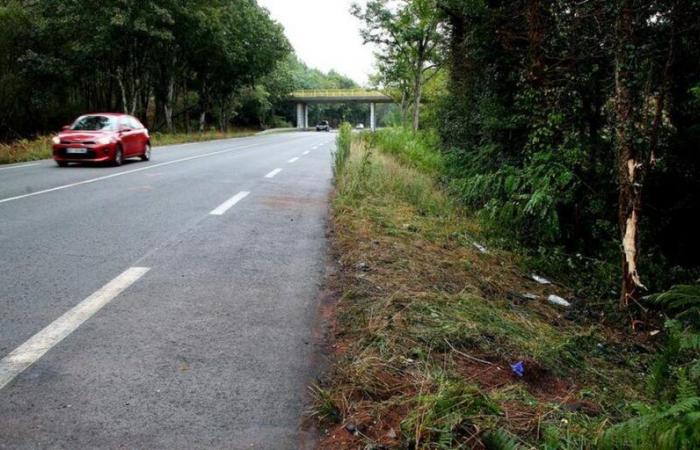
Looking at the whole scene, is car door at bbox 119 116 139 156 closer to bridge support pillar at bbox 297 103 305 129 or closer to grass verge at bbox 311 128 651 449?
grass verge at bbox 311 128 651 449

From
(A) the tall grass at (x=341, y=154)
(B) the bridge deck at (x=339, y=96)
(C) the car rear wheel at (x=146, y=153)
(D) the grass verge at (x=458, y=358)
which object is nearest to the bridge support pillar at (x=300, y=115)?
(B) the bridge deck at (x=339, y=96)

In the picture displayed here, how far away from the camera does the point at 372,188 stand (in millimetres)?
10289

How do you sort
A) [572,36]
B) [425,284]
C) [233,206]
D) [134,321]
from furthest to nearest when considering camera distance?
[233,206] < [572,36] < [425,284] < [134,321]

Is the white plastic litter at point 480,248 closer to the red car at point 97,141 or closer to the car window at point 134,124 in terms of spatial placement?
the red car at point 97,141

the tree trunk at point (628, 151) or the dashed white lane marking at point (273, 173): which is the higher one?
the tree trunk at point (628, 151)

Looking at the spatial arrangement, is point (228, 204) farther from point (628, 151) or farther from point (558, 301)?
point (628, 151)

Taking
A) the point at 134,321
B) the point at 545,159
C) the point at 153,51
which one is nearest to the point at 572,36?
the point at 545,159

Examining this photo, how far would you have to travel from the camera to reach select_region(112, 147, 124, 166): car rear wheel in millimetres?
15945

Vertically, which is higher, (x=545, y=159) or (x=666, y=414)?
(x=545, y=159)

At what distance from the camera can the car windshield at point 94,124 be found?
16094 millimetres

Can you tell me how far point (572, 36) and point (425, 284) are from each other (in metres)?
3.65

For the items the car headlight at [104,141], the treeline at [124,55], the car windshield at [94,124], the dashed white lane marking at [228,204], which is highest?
the treeline at [124,55]

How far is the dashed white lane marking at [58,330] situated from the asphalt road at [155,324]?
0.01 meters

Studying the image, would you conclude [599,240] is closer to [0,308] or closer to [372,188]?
[372,188]
